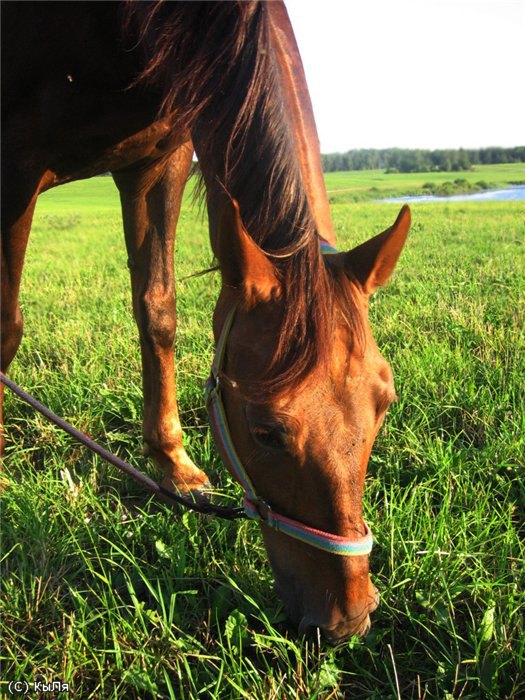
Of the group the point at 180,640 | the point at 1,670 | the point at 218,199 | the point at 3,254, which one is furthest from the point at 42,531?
the point at 218,199

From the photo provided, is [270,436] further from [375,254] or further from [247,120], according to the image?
[247,120]

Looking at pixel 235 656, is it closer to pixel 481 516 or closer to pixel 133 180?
pixel 481 516

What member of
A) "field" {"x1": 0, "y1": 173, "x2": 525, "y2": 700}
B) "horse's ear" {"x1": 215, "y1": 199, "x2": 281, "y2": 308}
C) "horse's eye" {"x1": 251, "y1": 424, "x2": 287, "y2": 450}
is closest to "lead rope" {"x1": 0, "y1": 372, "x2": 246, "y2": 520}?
"field" {"x1": 0, "y1": 173, "x2": 525, "y2": 700}

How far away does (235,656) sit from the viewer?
1.57 metres

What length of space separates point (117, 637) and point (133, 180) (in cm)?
201

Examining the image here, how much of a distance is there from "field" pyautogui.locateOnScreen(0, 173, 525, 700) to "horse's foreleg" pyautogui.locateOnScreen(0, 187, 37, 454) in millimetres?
558

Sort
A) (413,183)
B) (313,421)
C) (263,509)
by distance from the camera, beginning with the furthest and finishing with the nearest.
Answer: (413,183) → (263,509) → (313,421)

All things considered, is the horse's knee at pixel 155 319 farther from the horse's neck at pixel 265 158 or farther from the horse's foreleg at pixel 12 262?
the horse's neck at pixel 265 158

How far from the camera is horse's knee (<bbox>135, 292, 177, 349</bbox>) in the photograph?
2836 mm

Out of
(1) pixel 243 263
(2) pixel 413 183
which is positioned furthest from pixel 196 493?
(2) pixel 413 183

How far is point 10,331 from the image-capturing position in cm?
253

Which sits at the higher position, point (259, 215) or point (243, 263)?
point (259, 215)

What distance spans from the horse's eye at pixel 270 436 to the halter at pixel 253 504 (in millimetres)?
159

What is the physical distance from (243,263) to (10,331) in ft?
5.23
